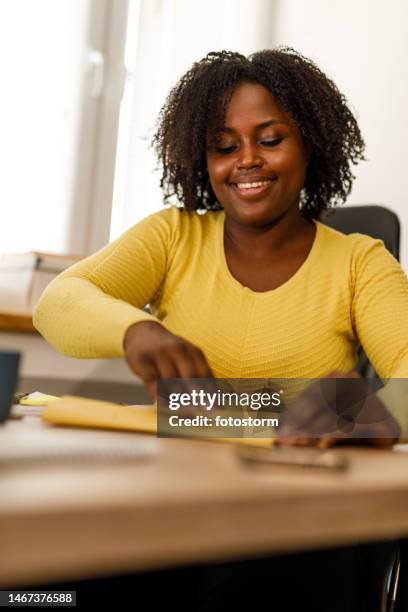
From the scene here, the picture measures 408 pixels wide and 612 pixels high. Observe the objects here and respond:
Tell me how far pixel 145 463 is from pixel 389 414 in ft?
1.28

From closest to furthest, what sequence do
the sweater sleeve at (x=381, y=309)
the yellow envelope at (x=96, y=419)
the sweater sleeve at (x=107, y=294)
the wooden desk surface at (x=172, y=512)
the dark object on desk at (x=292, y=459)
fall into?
the wooden desk surface at (x=172, y=512) < the dark object on desk at (x=292, y=459) < the yellow envelope at (x=96, y=419) < the sweater sleeve at (x=107, y=294) < the sweater sleeve at (x=381, y=309)

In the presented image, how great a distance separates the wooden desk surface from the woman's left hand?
6.9 inches

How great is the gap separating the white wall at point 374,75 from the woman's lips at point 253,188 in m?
0.93

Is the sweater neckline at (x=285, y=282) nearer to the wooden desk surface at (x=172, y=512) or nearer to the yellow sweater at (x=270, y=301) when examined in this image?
the yellow sweater at (x=270, y=301)

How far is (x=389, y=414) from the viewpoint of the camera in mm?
793

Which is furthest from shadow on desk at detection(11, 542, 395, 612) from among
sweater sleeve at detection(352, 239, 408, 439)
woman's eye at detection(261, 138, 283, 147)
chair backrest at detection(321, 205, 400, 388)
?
woman's eye at detection(261, 138, 283, 147)

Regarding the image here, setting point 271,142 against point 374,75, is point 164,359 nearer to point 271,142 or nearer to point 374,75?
point 271,142

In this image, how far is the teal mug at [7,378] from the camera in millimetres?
610

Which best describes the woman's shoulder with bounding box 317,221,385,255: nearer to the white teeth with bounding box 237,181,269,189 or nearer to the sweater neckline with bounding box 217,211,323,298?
the sweater neckline with bounding box 217,211,323,298

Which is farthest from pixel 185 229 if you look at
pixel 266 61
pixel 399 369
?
pixel 399 369

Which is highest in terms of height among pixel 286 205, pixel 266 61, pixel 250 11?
pixel 250 11

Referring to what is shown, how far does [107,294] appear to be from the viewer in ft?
3.76

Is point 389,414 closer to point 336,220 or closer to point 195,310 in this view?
point 195,310

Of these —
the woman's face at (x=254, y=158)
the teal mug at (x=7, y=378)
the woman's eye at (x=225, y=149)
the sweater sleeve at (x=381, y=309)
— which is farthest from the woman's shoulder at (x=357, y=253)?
the teal mug at (x=7, y=378)
